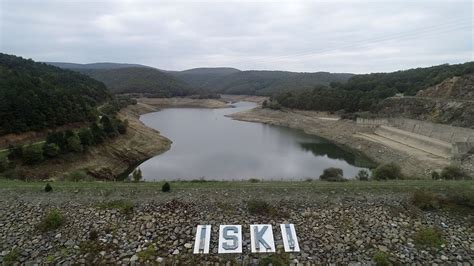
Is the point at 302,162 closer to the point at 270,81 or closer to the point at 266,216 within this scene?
the point at 266,216

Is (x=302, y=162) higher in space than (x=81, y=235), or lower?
lower

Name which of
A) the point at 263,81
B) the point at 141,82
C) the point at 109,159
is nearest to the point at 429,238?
the point at 109,159

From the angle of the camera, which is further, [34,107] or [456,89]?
[456,89]

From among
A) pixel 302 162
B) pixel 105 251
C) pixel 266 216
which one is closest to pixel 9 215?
pixel 105 251

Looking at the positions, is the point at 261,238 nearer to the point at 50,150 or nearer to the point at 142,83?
the point at 50,150

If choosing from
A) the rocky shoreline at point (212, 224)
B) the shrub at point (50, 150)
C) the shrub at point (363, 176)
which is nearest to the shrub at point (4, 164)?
the shrub at point (50, 150)
